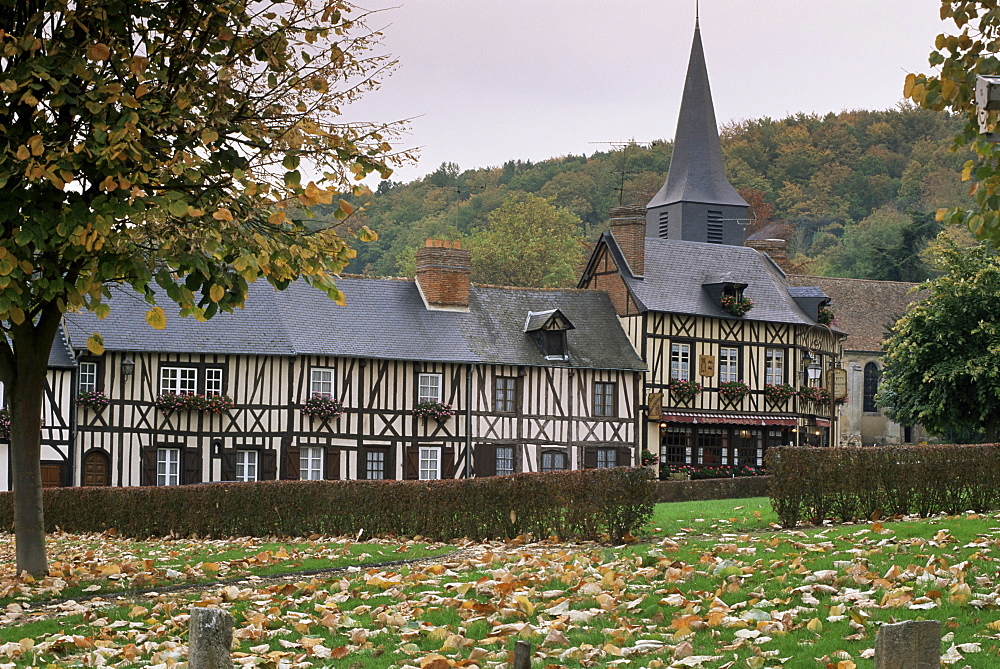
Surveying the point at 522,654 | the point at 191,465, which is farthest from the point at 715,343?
the point at 522,654

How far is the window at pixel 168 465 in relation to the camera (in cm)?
3028

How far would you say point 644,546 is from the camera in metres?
13.0

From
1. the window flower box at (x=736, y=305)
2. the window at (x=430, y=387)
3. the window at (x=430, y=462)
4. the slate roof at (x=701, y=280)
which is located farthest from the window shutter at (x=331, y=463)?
the window flower box at (x=736, y=305)

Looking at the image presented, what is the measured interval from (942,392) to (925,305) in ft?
8.51

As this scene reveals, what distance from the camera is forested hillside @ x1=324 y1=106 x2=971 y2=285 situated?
74.3 m

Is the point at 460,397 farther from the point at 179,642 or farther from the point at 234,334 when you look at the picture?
the point at 179,642

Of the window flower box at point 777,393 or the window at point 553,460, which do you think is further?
the window flower box at point 777,393

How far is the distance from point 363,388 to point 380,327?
1.80 meters

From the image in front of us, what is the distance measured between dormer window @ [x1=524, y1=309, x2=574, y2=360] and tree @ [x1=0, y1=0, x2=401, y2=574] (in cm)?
2319

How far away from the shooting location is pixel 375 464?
105 ft

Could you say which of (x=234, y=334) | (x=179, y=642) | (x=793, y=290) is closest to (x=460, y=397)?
(x=234, y=334)

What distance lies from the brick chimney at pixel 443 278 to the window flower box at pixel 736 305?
26.1 ft

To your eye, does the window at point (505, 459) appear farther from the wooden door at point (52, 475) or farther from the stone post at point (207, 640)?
the stone post at point (207, 640)

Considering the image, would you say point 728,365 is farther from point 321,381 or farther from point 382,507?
point 382,507
